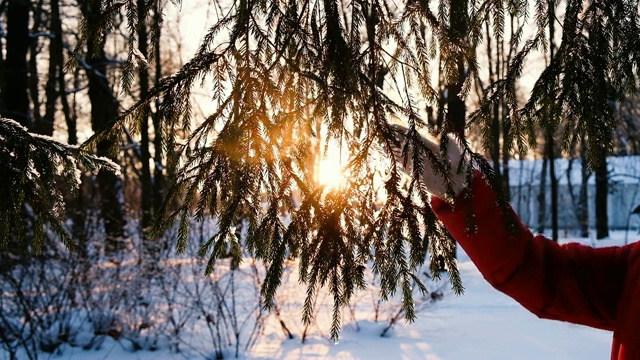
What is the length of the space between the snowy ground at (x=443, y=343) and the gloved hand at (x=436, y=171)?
15.4 ft

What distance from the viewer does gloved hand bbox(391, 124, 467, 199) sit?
1.49 meters

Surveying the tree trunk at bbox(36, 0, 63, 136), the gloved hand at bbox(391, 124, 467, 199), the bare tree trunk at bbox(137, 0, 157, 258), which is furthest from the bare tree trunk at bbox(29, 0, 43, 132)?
the gloved hand at bbox(391, 124, 467, 199)

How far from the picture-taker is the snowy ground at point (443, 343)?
5.97 m

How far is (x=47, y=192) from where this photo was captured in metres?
2.26

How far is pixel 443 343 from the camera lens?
20.9 feet

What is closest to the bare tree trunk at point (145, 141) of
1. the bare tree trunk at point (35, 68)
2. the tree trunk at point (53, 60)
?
the tree trunk at point (53, 60)

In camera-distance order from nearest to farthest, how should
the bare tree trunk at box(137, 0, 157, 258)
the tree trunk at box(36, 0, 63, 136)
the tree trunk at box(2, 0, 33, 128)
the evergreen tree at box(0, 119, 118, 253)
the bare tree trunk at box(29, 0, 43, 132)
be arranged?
1. the bare tree trunk at box(137, 0, 157, 258)
2. the evergreen tree at box(0, 119, 118, 253)
3. the tree trunk at box(2, 0, 33, 128)
4. the tree trunk at box(36, 0, 63, 136)
5. the bare tree trunk at box(29, 0, 43, 132)

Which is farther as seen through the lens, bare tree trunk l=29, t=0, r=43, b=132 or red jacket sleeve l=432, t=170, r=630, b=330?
bare tree trunk l=29, t=0, r=43, b=132

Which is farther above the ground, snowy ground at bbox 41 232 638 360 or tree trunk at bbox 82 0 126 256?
tree trunk at bbox 82 0 126 256

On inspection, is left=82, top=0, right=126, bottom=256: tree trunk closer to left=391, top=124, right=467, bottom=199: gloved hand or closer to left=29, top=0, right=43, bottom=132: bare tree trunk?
left=29, top=0, right=43, bottom=132: bare tree trunk

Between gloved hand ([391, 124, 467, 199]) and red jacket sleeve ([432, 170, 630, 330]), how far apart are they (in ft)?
0.18

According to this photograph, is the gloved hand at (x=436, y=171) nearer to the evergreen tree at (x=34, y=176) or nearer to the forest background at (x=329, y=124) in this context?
the forest background at (x=329, y=124)

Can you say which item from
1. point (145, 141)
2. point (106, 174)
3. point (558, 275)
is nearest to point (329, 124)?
point (558, 275)

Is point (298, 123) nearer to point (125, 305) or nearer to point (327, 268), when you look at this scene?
point (327, 268)
